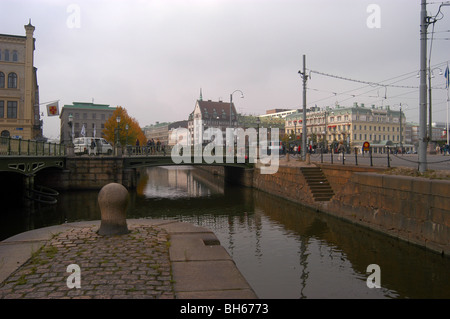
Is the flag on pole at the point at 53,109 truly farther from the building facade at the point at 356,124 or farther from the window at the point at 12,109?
the building facade at the point at 356,124

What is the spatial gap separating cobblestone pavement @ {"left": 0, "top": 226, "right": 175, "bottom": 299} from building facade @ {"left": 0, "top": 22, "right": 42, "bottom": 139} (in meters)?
42.4

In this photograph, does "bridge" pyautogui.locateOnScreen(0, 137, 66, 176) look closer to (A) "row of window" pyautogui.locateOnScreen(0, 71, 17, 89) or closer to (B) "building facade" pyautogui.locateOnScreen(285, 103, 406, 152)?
(A) "row of window" pyautogui.locateOnScreen(0, 71, 17, 89)

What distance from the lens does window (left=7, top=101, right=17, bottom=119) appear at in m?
44.7

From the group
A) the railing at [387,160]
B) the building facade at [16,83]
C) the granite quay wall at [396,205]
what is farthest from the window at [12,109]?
the granite quay wall at [396,205]

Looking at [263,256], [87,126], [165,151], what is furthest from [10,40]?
[87,126]

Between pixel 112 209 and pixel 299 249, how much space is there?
6.24 metres

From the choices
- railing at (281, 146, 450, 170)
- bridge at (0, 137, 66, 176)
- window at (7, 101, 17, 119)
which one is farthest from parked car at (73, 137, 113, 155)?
railing at (281, 146, 450, 170)

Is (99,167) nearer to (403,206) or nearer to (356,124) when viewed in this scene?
(403,206)

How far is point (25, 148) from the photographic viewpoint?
69.5 feet

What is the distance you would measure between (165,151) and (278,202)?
13632mm

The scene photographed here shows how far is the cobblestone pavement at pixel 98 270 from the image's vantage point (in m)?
5.25

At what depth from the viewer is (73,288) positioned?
5.39 m

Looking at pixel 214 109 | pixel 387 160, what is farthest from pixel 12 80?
pixel 214 109
